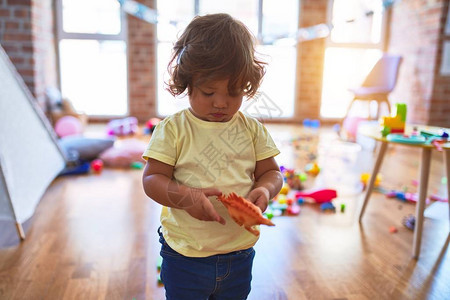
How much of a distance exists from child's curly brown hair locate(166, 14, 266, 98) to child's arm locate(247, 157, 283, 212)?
5.9 inches

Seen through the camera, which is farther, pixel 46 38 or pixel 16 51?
pixel 46 38

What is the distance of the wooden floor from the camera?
114 cm

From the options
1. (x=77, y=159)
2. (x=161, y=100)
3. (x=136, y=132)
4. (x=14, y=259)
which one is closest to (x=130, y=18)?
(x=161, y=100)

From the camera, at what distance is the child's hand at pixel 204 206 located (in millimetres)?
612

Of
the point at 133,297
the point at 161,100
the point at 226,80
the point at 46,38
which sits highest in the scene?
→ the point at 46,38

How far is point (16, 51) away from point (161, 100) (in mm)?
1794

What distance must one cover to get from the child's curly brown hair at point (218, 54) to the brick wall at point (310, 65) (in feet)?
13.2

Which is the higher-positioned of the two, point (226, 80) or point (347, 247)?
point (226, 80)

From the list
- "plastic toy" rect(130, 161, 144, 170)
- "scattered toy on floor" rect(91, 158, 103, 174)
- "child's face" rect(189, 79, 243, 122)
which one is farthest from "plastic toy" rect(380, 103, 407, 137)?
"scattered toy on floor" rect(91, 158, 103, 174)

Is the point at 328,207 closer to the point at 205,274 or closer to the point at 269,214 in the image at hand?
the point at 269,214

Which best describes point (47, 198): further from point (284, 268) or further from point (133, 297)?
point (284, 268)

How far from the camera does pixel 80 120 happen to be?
342cm

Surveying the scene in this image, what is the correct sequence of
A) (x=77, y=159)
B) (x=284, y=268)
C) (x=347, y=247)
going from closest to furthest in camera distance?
(x=284, y=268) < (x=347, y=247) < (x=77, y=159)

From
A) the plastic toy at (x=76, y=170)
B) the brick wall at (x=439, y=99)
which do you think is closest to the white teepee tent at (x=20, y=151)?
the plastic toy at (x=76, y=170)
